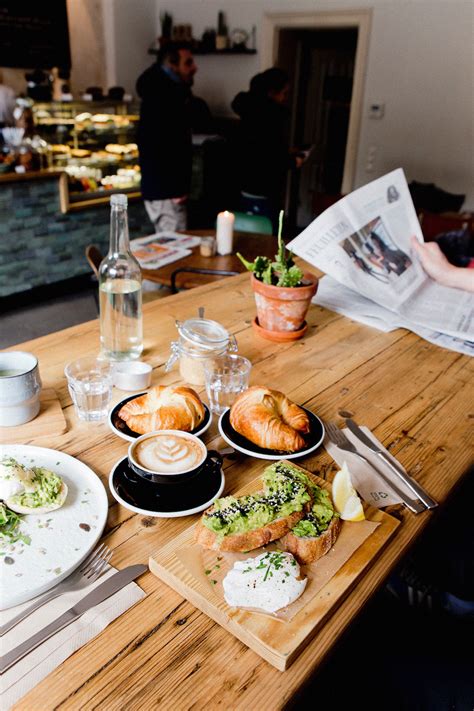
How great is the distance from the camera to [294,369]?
1.32 m

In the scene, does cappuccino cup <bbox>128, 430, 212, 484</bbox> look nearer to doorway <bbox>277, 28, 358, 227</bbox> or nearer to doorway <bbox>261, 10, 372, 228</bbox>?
doorway <bbox>261, 10, 372, 228</bbox>

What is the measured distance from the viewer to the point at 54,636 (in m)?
0.64

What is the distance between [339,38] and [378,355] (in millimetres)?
5966

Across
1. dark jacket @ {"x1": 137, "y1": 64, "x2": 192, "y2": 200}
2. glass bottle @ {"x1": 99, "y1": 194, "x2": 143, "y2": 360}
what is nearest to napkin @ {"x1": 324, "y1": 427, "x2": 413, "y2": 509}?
glass bottle @ {"x1": 99, "y1": 194, "x2": 143, "y2": 360}

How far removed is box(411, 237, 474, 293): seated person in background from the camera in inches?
66.9

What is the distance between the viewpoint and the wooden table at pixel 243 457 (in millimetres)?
597

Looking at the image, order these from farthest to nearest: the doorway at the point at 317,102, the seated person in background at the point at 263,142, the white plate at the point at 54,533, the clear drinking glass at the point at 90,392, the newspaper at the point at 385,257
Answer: the doorway at the point at 317,102
the seated person in background at the point at 263,142
the newspaper at the point at 385,257
the clear drinking glass at the point at 90,392
the white plate at the point at 54,533

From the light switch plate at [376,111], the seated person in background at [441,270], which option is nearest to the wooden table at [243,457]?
the seated person in background at [441,270]

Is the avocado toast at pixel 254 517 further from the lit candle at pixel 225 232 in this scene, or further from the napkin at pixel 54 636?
the lit candle at pixel 225 232

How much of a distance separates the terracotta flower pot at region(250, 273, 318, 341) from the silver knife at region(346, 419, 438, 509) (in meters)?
0.40

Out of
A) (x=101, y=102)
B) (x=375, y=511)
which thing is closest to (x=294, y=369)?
(x=375, y=511)

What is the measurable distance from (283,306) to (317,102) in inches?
237

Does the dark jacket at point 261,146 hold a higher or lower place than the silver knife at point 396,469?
higher

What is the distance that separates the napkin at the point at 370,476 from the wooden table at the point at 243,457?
0.02 m
